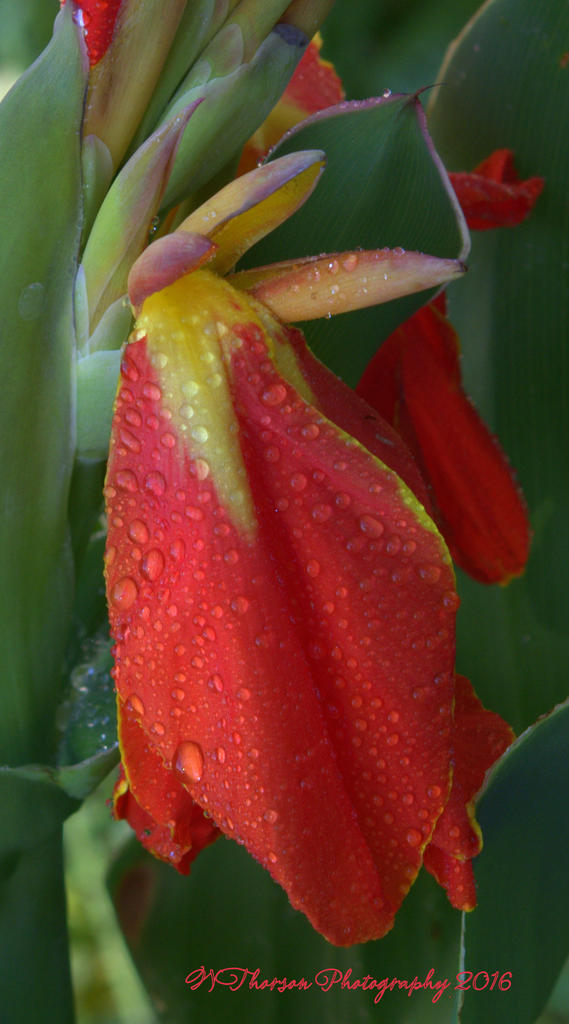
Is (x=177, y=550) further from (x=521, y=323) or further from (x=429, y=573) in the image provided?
(x=521, y=323)

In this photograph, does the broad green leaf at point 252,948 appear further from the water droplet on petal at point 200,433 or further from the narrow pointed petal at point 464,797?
the water droplet on petal at point 200,433

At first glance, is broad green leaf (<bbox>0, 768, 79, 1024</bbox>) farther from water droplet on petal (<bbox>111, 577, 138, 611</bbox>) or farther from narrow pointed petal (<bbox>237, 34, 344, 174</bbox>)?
narrow pointed petal (<bbox>237, 34, 344, 174</bbox>)

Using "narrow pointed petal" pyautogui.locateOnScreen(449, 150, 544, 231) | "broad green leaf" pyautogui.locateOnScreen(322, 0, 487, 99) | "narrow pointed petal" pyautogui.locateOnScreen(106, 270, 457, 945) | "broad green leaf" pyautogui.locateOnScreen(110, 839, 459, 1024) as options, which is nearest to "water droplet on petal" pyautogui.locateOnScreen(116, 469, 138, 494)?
"narrow pointed petal" pyautogui.locateOnScreen(106, 270, 457, 945)

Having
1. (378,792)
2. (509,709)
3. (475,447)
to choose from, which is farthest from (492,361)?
(378,792)

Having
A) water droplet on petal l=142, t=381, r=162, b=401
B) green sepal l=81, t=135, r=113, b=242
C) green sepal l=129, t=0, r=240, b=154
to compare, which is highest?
green sepal l=129, t=0, r=240, b=154

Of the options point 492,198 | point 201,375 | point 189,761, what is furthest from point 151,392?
point 492,198

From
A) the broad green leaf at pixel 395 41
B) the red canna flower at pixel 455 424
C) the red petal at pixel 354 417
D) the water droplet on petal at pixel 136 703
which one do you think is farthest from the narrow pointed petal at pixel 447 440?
the broad green leaf at pixel 395 41
